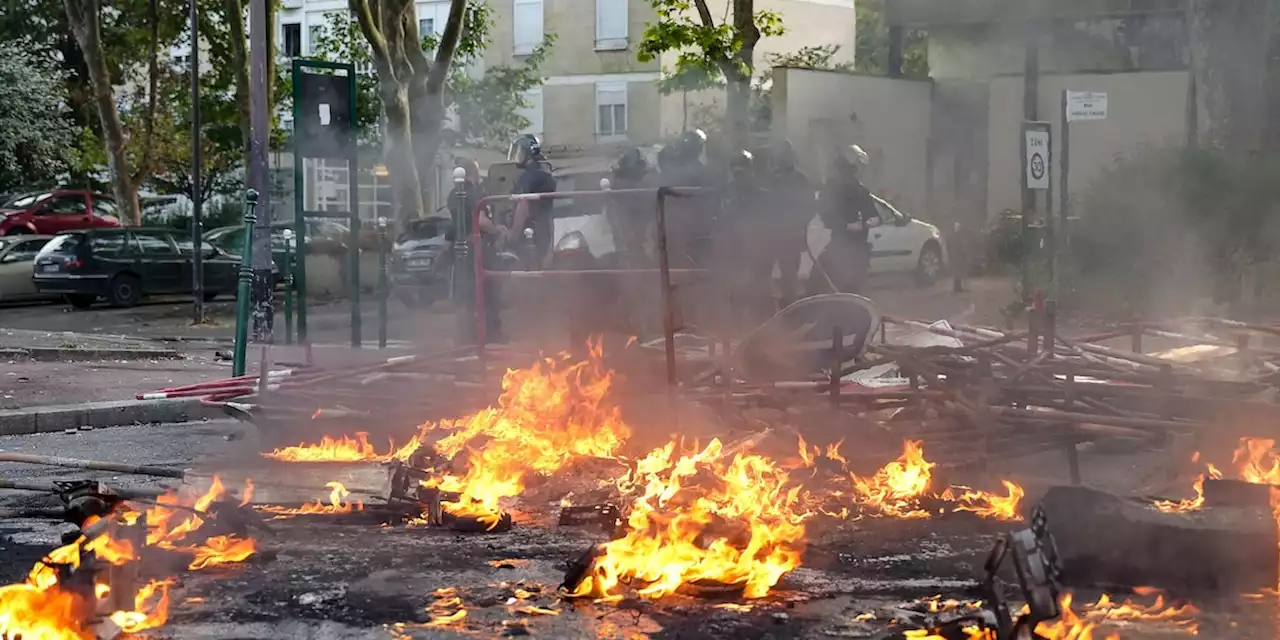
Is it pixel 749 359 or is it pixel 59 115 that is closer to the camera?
pixel 749 359

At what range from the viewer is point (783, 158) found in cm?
969

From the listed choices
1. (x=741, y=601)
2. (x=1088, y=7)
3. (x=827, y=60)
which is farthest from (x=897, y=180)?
(x=827, y=60)

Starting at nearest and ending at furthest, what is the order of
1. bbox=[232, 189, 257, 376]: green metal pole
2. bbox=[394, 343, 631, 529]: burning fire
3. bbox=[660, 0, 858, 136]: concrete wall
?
1. bbox=[394, 343, 631, 529]: burning fire
2. bbox=[232, 189, 257, 376]: green metal pole
3. bbox=[660, 0, 858, 136]: concrete wall

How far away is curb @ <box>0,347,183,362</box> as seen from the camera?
14195 mm

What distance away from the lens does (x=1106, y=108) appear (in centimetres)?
1120

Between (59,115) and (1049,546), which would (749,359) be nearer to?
(1049,546)

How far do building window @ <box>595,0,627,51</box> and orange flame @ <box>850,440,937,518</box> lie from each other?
32228mm

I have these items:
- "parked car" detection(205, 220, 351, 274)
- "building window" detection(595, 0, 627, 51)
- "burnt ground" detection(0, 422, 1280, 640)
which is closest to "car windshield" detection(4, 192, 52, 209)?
"parked car" detection(205, 220, 351, 274)

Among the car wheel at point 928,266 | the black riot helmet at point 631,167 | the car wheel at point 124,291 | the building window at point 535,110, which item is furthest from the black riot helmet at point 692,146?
the building window at point 535,110

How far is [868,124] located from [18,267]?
46.6 feet

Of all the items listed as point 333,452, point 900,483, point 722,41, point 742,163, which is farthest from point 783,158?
point 722,41

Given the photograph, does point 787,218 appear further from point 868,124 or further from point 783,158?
point 868,124

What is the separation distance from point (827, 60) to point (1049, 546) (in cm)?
3096

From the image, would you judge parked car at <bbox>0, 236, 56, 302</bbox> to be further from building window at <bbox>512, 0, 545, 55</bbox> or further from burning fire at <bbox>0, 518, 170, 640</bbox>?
burning fire at <bbox>0, 518, 170, 640</bbox>
